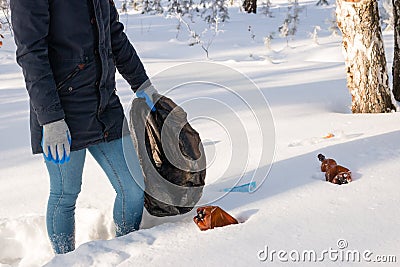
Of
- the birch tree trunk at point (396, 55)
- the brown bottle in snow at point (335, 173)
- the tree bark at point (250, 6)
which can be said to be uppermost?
the birch tree trunk at point (396, 55)

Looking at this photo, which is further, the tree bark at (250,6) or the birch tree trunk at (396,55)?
the tree bark at (250,6)

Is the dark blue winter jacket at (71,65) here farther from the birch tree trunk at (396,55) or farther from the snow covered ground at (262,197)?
the birch tree trunk at (396,55)

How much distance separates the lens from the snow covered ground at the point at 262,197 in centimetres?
179

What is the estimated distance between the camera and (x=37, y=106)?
5.64ft

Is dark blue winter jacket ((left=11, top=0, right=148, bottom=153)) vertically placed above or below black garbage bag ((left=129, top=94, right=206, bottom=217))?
above

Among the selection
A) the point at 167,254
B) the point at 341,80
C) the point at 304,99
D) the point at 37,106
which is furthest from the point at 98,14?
the point at 341,80

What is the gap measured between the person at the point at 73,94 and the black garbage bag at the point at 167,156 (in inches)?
4.0

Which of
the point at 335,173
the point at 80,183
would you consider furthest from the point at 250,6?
the point at 80,183

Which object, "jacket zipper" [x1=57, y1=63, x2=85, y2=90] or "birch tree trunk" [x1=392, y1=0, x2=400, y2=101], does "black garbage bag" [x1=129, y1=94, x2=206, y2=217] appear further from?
"birch tree trunk" [x1=392, y1=0, x2=400, y2=101]

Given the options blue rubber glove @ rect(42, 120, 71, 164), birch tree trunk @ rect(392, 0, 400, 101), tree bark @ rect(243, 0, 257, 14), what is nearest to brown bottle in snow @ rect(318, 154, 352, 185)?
blue rubber glove @ rect(42, 120, 71, 164)

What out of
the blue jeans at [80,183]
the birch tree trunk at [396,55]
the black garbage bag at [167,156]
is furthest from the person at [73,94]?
the birch tree trunk at [396,55]

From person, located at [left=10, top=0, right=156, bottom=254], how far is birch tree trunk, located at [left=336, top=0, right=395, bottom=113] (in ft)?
6.26

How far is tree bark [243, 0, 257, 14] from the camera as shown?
12.5 metres

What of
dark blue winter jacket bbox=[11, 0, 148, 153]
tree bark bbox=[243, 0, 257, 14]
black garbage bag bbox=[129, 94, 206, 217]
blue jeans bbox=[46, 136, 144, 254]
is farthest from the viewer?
tree bark bbox=[243, 0, 257, 14]
